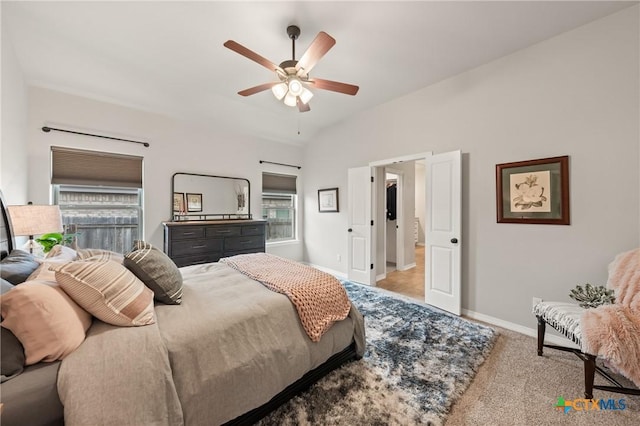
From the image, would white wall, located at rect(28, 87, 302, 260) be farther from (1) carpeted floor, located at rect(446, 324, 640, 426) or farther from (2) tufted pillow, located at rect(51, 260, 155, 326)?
(1) carpeted floor, located at rect(446, 324, 640, 426)

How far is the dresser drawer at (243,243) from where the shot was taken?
4.01 m

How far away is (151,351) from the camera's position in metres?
1.08

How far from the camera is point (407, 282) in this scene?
433cm

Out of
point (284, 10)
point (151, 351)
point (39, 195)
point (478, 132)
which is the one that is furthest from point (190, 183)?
point (478, 132)

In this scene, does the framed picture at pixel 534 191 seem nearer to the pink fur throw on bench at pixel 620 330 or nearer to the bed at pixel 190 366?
the pink fur throw on bench at pixel 620 330

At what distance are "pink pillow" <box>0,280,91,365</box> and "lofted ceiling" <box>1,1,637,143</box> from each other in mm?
2246

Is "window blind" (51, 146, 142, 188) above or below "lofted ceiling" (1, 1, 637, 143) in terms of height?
below

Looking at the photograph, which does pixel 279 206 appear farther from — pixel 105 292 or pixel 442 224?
pixel 105 292

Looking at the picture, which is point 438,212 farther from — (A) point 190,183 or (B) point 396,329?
(A) point 190,183

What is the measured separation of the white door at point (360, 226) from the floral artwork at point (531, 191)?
1.90 meters

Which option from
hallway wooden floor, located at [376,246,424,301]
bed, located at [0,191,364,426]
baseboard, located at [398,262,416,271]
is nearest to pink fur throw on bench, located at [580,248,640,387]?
bed, located at [0,191,364,426]

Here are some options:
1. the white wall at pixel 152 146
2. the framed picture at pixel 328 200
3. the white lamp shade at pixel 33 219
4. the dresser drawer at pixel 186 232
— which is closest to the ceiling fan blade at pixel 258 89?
the white lamp shade at pixel 33 219

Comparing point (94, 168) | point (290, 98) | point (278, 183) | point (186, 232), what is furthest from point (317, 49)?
point (278, 183)

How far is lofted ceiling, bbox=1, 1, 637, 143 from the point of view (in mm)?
2055
